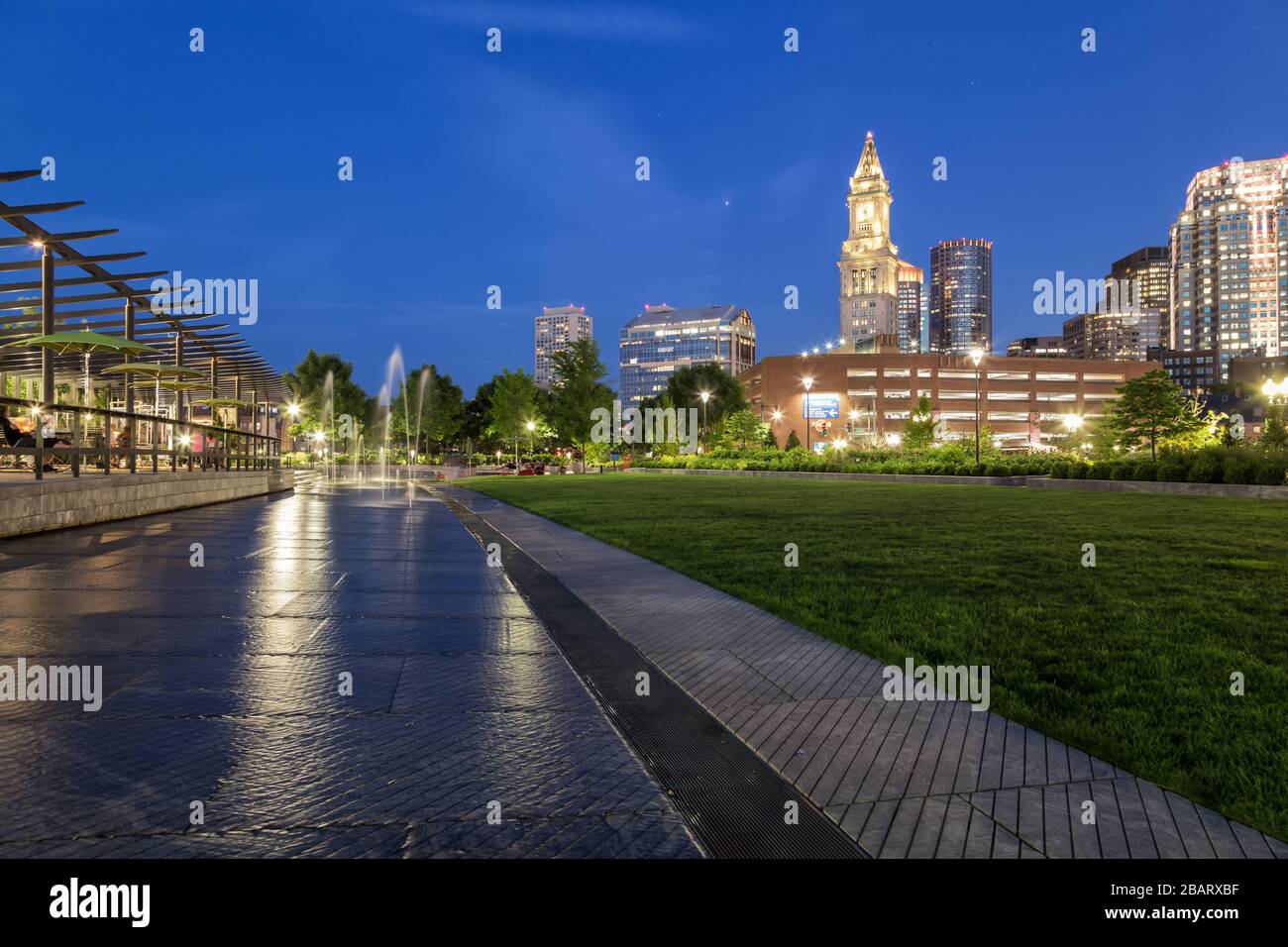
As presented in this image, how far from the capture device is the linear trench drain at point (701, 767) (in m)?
3.01

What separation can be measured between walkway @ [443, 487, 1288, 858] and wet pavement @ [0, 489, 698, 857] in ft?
2.74

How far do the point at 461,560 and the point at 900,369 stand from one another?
422 feet

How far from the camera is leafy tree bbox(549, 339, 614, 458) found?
202 ft

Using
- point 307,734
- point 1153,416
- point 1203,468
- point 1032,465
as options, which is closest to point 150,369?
point 307,734

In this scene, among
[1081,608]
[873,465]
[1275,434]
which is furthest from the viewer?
[873,465]

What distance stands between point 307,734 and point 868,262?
20031cm

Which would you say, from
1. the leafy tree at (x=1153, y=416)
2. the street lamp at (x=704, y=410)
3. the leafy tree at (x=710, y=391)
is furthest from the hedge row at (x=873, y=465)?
the leafy tree at (x=710, y=391)

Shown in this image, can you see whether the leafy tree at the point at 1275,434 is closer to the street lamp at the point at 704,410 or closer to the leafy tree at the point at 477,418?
the street lamp at the point at 704,410

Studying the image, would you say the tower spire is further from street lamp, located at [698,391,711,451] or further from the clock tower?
street lamp, located at [698,391,711,451]

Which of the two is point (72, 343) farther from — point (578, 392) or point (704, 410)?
point (704, 410)

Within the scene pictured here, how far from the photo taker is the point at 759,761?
3816mm

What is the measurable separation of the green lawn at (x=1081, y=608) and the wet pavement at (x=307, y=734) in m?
2.57

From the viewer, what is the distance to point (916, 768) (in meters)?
3.72
